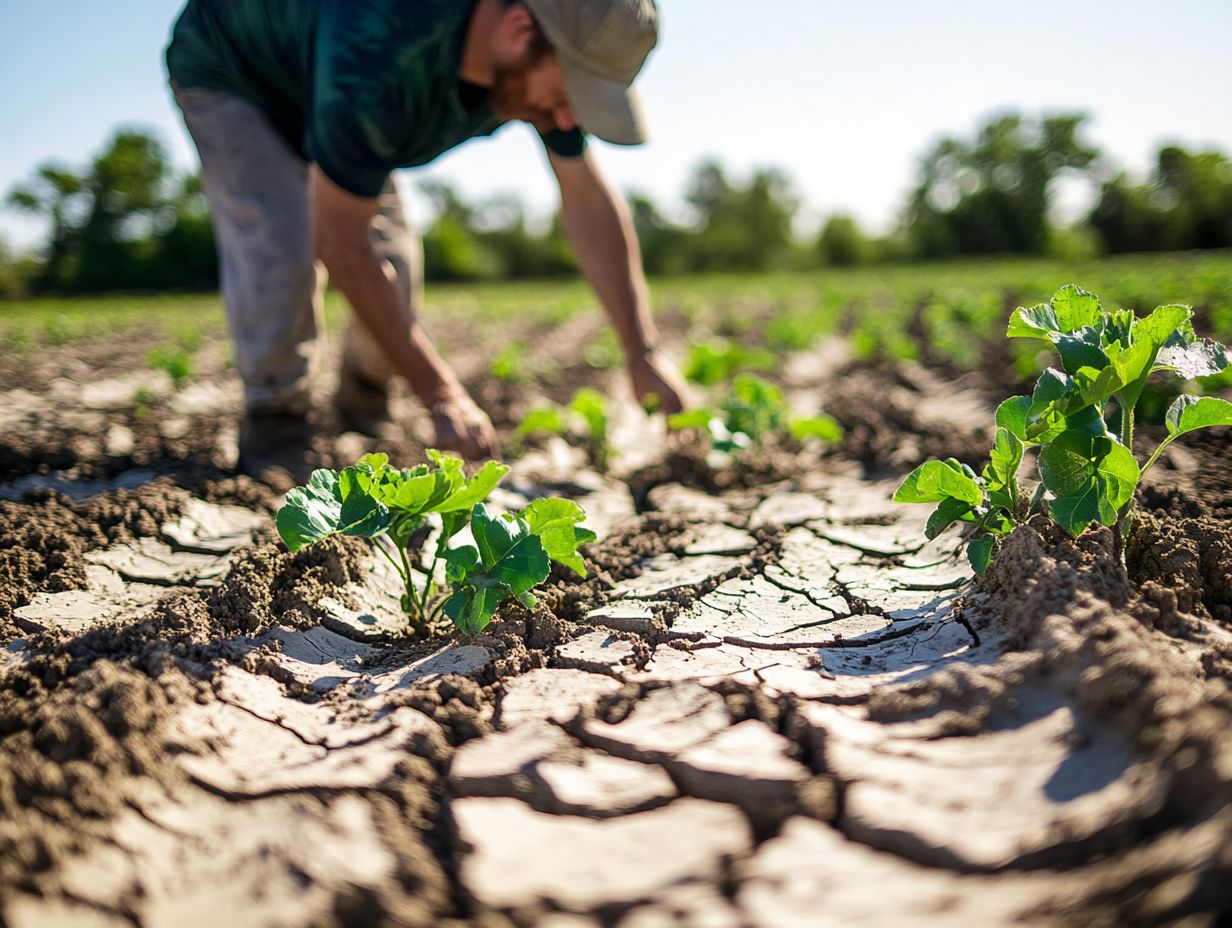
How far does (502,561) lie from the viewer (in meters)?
1.71

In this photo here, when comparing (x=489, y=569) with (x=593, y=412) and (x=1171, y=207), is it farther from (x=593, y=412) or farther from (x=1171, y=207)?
(x=1171, y=207)

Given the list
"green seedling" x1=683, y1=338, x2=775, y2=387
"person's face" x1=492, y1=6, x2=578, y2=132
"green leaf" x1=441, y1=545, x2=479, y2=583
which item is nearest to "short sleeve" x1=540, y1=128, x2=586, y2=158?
"person's face" x1=492, y1=6, x2=578, y2=132

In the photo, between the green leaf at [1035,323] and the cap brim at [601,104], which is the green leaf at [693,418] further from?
the green leaf at [1035,323]

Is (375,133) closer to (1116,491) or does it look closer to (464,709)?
(464,709)

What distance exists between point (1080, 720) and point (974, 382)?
431cm

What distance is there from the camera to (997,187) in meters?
50.9

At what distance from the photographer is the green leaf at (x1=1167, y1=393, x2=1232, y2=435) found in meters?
1.56

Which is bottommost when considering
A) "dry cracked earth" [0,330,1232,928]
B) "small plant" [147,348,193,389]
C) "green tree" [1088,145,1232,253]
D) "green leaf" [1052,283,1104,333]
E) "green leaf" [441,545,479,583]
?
"dry cracked earth" [0,330,1232,928]

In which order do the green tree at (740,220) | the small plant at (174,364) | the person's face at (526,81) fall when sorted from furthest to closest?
the green tree at (740,220), the small plant at (174,364), the person's face at (526,81)

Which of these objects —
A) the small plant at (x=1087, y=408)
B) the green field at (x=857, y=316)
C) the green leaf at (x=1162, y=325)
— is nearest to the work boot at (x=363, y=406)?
the small plant at (x=1087, y=408)

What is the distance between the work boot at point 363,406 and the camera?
3.96 m

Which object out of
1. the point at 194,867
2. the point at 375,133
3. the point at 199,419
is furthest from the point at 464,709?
the point at 199,419

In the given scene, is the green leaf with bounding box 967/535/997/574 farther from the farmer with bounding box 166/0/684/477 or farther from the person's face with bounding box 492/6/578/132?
the person's face with bounding box 492/6/578/132

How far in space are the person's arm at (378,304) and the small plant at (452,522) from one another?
70 centimetres
